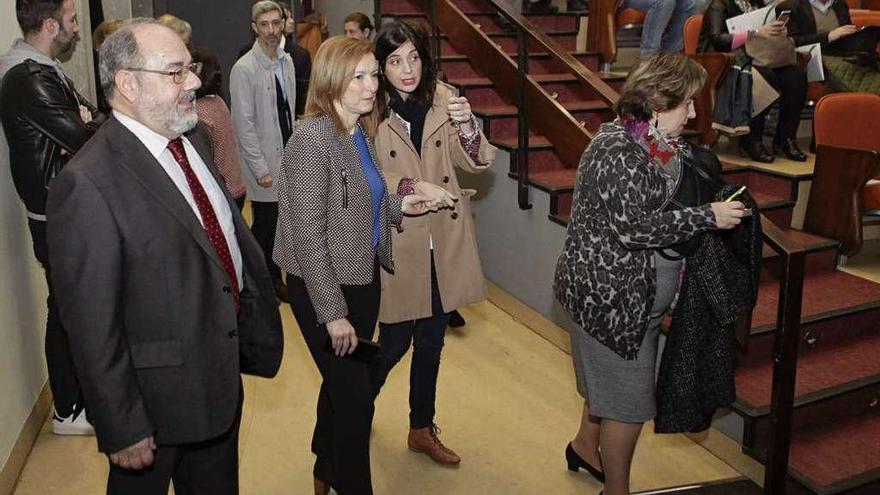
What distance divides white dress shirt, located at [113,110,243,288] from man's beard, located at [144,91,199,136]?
0.12 feet

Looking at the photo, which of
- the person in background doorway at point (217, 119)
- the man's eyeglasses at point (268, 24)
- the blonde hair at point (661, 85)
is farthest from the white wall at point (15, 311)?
the blonde hair at point (661, 85)

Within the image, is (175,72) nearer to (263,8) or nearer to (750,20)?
(263,8)

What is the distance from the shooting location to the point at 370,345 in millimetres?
2408

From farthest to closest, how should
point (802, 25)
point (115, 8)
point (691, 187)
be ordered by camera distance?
point (115, 8) → point (802, 25) → point (691, 187)

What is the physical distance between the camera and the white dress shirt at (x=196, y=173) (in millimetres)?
1804

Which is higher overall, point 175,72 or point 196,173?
point 175,72

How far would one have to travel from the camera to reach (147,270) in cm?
175

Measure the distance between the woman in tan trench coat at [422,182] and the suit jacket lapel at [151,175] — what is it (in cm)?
104

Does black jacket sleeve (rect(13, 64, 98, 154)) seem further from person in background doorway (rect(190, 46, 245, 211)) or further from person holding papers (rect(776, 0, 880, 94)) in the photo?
person holding papers (rect(776, 0, 880, 94))

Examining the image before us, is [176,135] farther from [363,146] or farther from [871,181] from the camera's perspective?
[871,181]

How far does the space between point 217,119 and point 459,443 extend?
2043 mm

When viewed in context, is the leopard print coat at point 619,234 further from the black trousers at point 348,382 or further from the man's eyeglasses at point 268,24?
the man's eyeglasses at point 268,24

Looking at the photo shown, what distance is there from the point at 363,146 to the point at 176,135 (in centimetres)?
79

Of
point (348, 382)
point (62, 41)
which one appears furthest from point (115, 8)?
point (348, 382)
